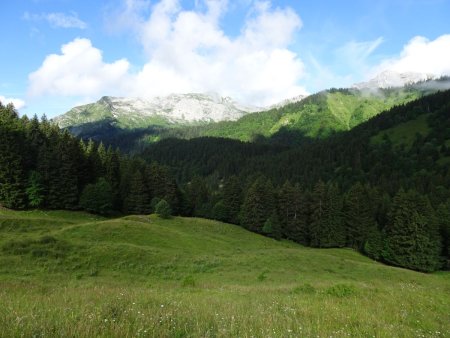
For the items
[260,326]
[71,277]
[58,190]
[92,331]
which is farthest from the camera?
[58,190]

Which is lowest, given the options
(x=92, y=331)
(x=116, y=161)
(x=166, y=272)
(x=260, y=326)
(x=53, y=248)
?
(x=166, y=272)

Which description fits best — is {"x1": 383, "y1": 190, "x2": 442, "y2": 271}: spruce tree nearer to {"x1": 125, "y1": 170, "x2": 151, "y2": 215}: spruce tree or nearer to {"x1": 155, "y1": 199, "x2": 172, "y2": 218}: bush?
{"x1": 155, "y1": 199, "x2": 172, "y2": 218}: bush

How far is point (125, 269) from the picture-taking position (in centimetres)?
2955

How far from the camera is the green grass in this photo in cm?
664

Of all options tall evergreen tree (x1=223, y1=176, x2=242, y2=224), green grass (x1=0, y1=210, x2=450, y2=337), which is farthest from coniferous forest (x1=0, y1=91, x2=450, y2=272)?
green grass (x1=0, y1=210, x2=450, y2=337)

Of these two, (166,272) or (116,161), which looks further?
(116,161)

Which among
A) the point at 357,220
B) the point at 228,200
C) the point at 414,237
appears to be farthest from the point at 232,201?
the point at 414,237

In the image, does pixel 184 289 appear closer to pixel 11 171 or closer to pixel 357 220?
pixel 11 171

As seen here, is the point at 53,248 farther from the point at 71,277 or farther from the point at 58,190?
the point at 58,190

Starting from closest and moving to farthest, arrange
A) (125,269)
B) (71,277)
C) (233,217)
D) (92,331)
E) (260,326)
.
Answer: (92,331), (260,326), (71,277), (125,269), (233,217)

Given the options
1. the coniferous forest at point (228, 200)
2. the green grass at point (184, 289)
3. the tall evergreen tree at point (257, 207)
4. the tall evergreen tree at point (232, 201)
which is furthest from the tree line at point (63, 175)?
the tall evergreen tree at point (257, 207)

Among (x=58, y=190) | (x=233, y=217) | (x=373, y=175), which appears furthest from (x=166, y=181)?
(x=373, y=175)

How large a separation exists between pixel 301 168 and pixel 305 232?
368 feet

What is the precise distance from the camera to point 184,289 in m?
19.5
